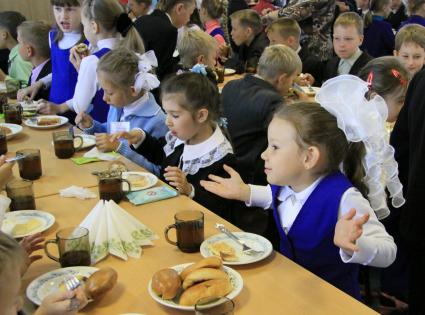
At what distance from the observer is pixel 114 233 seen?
1600 millimetres

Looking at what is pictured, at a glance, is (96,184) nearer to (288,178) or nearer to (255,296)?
(288,178)

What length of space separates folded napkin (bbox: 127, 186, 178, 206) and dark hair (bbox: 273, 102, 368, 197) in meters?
0.56

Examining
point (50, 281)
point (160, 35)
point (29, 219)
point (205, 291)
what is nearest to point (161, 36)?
point (160, 35)

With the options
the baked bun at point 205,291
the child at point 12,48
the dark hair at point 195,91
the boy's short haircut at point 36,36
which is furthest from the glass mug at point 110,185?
the child at point 12,48

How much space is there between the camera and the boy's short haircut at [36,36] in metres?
4.21

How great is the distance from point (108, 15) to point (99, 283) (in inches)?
A: 97.1

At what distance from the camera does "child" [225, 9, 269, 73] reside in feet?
18.5

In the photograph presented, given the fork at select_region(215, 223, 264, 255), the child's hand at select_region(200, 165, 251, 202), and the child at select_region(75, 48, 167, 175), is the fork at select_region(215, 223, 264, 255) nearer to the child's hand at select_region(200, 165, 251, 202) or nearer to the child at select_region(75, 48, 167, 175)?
the child's hand at select_region(200, 165, 251, 202)

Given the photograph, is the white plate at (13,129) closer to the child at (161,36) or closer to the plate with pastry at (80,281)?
the plate with pastry at (80,281)

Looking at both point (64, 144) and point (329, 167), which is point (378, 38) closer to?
point (64, 144)

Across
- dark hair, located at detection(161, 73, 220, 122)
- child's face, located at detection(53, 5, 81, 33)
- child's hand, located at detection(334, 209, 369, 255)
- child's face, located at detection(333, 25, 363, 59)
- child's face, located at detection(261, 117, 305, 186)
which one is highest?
child's face, located at detection(53, 5, 81, 33)

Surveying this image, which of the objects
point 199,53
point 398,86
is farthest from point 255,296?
point 199,53

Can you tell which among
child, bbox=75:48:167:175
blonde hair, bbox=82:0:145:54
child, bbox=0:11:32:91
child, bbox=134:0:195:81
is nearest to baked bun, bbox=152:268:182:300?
child, bbox=75:48:167:175

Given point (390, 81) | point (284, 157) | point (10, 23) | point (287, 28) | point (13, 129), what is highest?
point (10, 23)
